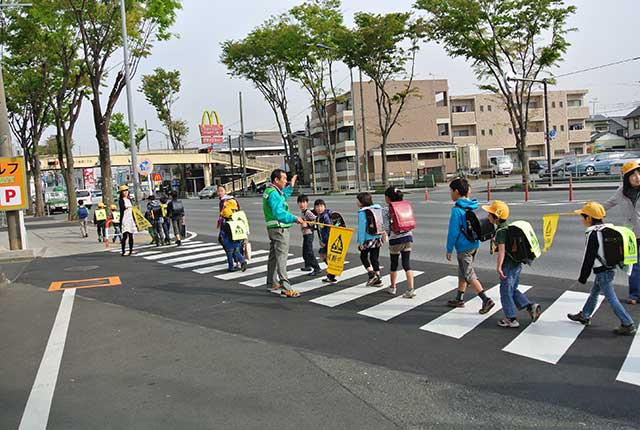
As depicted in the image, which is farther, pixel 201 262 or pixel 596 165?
pixel 596 165

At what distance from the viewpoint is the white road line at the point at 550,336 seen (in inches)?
218

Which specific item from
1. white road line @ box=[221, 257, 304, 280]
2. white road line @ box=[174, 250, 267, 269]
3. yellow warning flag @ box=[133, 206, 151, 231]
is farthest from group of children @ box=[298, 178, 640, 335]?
yellow warning flag @ box=[133, 206, 151, 231]


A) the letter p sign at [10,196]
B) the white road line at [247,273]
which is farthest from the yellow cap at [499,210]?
the letter p sign at [10,196]

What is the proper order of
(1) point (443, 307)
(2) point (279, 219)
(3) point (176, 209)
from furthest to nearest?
(3) point (176, 209)
(2) point (279, 219)
(1) point (443, 307)

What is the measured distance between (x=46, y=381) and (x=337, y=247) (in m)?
4.73

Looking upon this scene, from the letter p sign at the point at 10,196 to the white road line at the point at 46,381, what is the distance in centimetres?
788

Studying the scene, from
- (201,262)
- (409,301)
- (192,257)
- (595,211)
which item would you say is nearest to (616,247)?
(595,211)

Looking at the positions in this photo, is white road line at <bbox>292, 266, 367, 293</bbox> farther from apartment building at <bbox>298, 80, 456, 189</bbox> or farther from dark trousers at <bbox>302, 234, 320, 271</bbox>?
apartment building at <bbox>298, 80, 456, 189</bbox>

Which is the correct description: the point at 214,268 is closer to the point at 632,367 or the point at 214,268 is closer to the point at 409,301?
the point at 409,301

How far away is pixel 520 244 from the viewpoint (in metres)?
6.16

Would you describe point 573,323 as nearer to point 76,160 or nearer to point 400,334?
point 400,334

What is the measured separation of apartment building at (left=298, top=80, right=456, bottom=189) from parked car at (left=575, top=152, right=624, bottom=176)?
2167 centimetres

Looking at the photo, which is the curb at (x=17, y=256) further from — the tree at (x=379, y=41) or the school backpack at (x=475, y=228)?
the tree at (x=379, y=41)

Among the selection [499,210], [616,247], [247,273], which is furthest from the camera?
[247,273]
